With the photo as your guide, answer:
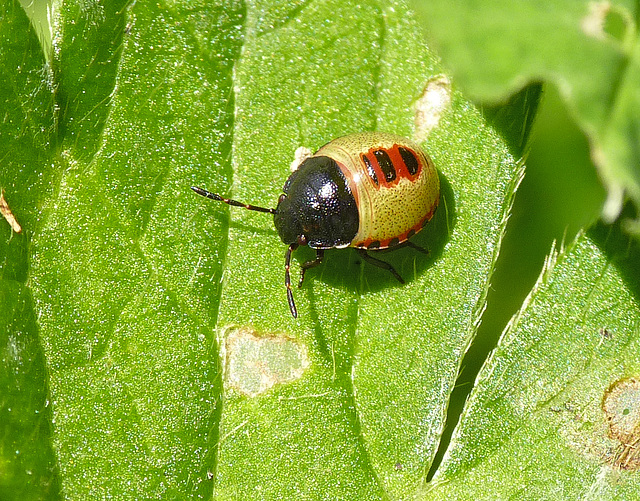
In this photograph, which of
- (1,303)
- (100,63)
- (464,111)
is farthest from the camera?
(464,111)

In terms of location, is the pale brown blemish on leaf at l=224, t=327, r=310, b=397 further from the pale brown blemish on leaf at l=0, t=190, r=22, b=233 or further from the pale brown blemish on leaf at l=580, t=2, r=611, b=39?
the pale brown blemish on leaf at l=580, t=2, r=611, b=39

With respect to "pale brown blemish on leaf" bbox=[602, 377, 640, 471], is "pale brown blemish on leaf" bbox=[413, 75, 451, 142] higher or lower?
higher

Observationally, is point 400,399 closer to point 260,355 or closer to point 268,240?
point 260,355

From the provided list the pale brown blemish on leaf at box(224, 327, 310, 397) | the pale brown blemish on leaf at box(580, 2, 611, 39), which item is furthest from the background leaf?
the pale brown blemish on leaf at box(580, 2, 611, 39)

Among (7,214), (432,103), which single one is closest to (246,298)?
(7,214)

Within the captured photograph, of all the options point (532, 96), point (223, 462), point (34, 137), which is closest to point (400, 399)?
point (223, 462)

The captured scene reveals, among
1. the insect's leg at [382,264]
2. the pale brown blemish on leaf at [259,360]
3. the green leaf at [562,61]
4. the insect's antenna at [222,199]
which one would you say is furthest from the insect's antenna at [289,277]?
the green leaf at [562,61]
